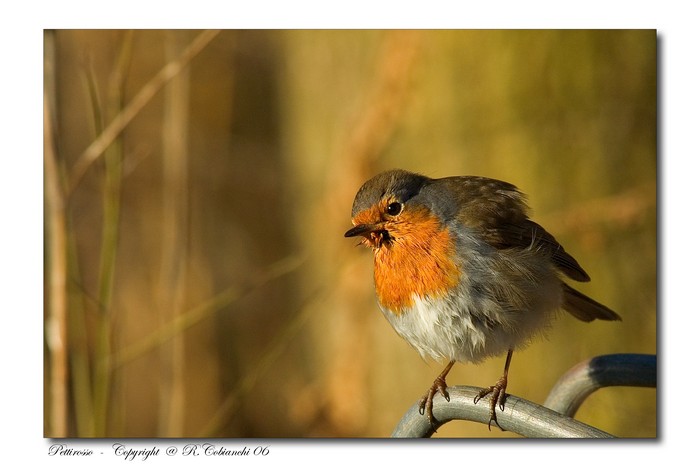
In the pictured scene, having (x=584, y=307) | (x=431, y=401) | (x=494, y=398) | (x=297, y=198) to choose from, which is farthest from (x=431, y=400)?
(x=297, y=198)

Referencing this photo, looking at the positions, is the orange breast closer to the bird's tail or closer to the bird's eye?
the bird's eye

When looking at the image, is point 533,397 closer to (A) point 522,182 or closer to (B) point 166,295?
(A) point 522,182

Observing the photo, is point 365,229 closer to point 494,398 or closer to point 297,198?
point 494,398

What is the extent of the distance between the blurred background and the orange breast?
0.34 m

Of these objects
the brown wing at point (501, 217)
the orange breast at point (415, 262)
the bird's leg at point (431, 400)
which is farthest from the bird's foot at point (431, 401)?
the brown wing at point (501, 217)

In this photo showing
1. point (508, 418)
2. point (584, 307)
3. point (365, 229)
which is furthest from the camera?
point (584, 307)

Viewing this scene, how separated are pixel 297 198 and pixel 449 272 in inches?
83.6

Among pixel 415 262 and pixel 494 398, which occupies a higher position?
pixel 415 262

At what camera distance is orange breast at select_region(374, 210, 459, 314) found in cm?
188

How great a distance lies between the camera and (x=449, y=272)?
1.88 m

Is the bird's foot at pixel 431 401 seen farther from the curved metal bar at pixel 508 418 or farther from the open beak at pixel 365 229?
the open beak at pixel 365 229
